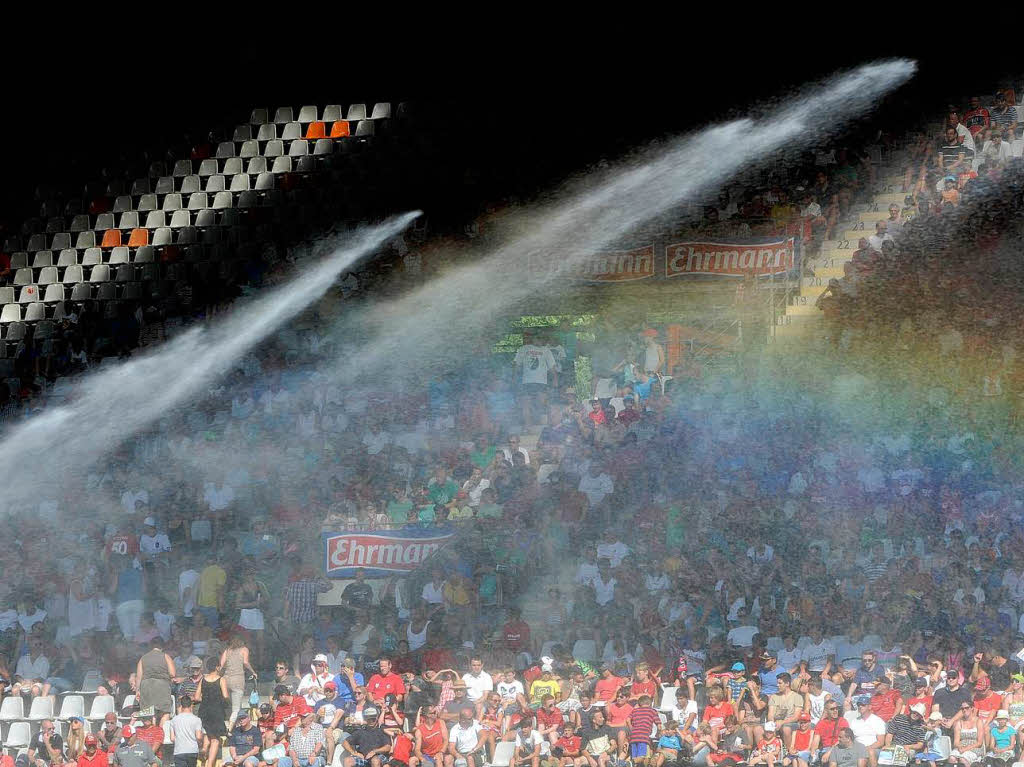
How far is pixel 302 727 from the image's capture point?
9000mm

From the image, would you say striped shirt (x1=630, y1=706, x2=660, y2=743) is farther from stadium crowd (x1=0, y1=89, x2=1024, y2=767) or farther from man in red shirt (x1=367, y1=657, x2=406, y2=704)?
man in red shirt (x1=367, y1=657, x2=406, y2=704)

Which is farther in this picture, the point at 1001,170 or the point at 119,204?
the point at 119,204

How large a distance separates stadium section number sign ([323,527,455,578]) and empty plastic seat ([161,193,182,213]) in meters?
5.36

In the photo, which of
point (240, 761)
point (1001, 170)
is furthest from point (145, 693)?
point (1001, 170)

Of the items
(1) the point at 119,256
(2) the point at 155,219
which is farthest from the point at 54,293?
(2) the point at 155,219

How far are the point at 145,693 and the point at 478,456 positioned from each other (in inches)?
159

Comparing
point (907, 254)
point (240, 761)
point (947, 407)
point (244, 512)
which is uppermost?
point (907, 254)

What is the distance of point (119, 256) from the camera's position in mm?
15344

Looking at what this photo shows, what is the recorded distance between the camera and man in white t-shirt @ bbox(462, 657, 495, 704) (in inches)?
368

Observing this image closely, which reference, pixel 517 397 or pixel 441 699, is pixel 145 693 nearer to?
pixel 441 699

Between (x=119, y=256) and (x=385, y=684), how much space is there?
7.63 m

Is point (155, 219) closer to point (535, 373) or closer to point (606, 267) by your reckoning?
point (535, 373)

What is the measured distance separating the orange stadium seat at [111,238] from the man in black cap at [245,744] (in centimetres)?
774

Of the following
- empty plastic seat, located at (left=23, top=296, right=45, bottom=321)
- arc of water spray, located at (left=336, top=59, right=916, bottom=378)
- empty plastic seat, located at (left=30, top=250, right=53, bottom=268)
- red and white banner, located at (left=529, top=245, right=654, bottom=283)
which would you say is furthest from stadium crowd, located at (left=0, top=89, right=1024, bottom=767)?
empty plastic seat, located at (left=30, top=250, right=53, bottom=268)
